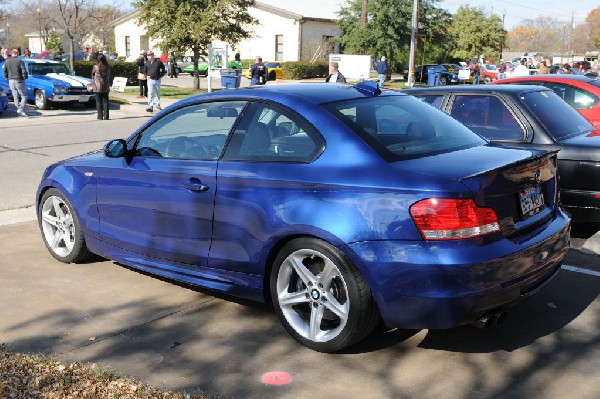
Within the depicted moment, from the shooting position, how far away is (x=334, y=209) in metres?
3.85

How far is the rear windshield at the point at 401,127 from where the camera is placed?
4160 mm

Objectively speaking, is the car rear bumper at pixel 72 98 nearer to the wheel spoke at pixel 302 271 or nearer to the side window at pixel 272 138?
the side window at pixel 272 138

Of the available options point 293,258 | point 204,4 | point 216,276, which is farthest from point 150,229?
point 204,4

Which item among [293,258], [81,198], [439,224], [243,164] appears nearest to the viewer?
[439,224]

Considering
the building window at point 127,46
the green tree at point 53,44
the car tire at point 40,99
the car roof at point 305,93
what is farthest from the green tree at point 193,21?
the green tree at point 53,44

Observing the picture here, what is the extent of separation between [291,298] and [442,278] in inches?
42.3

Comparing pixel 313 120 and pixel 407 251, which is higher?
pixel 313 120

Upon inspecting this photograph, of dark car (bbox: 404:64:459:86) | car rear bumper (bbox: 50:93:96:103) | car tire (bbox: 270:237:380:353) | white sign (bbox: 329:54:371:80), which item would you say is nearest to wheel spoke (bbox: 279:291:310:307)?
car tire (bbox: 270:237:380:353)

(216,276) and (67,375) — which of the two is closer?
(67,375)

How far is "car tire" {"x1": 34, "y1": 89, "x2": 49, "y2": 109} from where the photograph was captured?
2080 centimetres

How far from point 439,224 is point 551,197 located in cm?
127

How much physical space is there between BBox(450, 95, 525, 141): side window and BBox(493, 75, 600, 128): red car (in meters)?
2.08

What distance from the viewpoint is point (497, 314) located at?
385 cm

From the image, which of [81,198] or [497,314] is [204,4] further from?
[497,314]
